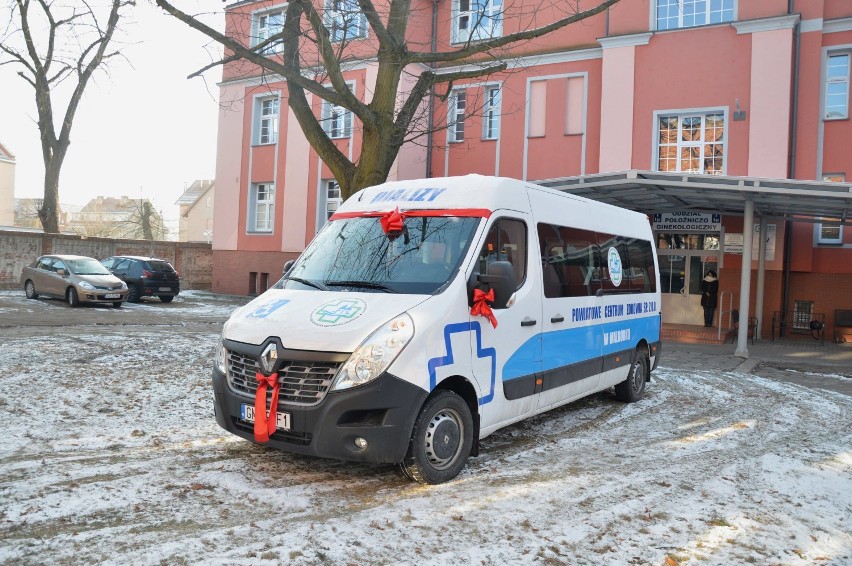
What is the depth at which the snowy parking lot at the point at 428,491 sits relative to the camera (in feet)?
13.4

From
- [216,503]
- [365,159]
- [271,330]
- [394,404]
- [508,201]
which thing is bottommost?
[216,503]

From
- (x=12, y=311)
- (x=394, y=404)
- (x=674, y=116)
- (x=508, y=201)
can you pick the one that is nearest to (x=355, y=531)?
(x=394, y=404)

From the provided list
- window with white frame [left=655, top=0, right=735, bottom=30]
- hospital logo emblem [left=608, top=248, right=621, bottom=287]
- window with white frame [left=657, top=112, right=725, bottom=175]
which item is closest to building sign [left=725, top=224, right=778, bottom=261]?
window with white frame [left=657, top=112, right=725, bottom=175]

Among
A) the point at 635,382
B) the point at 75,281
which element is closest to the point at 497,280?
the point at 635,382

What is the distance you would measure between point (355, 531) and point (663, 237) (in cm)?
1698

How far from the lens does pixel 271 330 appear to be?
513 cm

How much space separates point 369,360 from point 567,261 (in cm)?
293

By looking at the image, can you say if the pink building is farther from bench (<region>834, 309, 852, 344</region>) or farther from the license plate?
the license plate

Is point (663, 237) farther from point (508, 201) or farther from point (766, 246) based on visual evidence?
point (508, 201)

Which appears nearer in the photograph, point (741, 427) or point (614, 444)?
point (614, 444)

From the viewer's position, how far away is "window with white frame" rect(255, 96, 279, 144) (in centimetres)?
2719

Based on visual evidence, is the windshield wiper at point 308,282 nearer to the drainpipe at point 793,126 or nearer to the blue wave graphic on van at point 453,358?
the blue wave graphic on van at point 453,358

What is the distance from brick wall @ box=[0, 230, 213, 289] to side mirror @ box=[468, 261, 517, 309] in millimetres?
25565

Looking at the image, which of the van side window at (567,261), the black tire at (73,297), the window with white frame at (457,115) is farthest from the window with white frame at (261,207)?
the van side window at (567,261)
